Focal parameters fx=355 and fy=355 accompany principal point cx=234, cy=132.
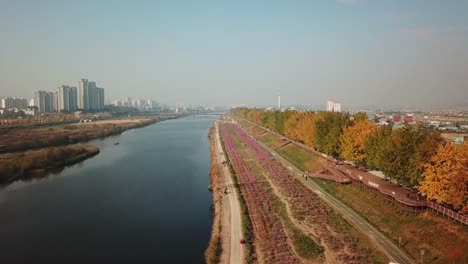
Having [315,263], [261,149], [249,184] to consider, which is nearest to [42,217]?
[249,184]

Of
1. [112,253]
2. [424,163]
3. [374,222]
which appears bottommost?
[112,253]

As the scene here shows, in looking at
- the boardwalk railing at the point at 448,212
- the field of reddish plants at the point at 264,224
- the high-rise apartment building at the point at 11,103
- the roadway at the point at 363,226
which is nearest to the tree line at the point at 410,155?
the boardwalk railing at the point at 448,212

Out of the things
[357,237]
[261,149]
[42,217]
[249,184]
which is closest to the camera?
[357,237]

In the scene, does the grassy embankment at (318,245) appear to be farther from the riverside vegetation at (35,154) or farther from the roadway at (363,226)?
the riverside vegetation at (35,154)

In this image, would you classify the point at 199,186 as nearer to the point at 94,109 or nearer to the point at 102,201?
the point at 102,201

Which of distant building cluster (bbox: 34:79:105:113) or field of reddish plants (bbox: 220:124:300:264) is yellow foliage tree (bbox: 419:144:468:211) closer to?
field of reddish plants (bbox: 220:124:300:264)

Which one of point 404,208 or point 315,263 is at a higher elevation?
point 404,208

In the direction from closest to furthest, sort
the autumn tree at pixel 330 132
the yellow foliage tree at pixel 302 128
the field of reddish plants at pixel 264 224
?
1. the field of reddish plants at pixel 264 224
2. the autumn tree at pixel 330 132
3. the yellow foliage tree at pixel 302 128
